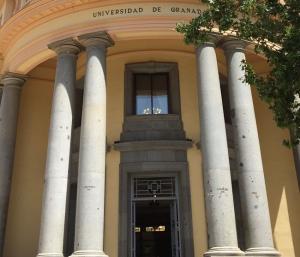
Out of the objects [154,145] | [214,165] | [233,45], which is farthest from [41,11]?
[214,165]

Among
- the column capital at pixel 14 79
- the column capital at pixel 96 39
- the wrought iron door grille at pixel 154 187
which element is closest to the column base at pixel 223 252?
the wrought iron door grille at pixel 154 187

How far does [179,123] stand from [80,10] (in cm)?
548

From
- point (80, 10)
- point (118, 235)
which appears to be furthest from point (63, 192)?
point (80, 10)

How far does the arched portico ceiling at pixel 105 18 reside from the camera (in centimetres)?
1431

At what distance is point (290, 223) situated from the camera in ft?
53.0

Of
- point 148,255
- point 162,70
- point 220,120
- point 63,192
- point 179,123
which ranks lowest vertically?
point 148,255

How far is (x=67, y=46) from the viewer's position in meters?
14.6

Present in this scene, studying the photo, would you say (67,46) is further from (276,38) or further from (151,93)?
(276,38)

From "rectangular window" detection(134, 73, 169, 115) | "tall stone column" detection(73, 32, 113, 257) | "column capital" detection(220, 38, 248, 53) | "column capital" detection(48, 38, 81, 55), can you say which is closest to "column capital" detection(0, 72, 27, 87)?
"column capital" detection(48, 38, 81, 55)

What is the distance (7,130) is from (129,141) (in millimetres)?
4850

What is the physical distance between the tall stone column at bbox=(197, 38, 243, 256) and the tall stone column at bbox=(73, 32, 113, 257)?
308 cm

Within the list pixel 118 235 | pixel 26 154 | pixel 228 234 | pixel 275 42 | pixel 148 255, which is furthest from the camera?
pixel 148 255

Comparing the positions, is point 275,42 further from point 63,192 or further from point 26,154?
point 26,154

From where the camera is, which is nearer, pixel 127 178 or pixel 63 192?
pixel 63 192
